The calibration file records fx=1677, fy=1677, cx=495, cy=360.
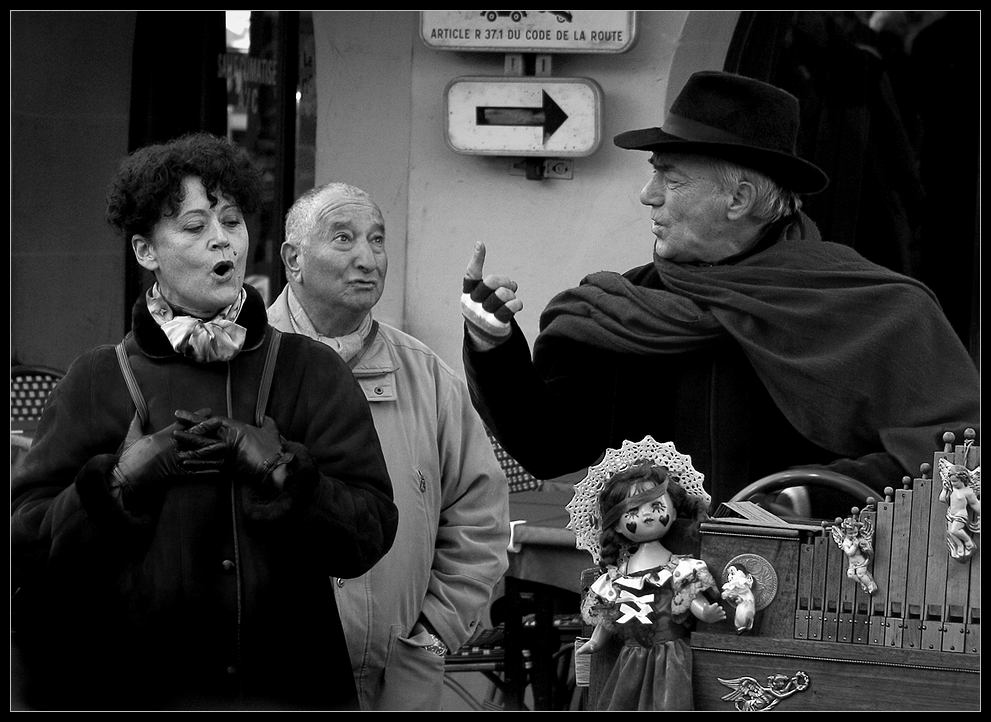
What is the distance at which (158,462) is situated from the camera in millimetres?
2801

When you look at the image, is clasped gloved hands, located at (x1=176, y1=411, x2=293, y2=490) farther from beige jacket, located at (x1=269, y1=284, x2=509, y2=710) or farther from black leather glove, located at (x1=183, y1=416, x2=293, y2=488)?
beige jacket, located at (x1=269, y1=284, x2=509, y2=710)

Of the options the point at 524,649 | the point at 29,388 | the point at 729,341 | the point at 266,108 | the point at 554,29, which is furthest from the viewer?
the point at 266,108

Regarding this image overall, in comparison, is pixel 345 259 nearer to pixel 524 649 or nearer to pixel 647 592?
pixel 647 592

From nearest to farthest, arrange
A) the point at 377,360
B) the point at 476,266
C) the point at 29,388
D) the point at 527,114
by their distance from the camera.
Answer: the point at 476,266
the point at 377,360
the point at 527,114
the point at 29,388

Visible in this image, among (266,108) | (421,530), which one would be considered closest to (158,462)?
(421,530)

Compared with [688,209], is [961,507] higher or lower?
lower

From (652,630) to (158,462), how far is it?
0.93m

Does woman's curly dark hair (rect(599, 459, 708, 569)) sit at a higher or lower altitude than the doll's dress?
higher

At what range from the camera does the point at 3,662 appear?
317 cm

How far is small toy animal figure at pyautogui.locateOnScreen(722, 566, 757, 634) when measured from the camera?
291 cm

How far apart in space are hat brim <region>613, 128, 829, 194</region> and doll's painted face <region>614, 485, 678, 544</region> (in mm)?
922

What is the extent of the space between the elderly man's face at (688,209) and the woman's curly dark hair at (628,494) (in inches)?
29.5

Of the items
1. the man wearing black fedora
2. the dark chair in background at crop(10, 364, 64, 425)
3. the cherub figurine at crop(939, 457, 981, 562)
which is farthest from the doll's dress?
the dark chair in background at crop(10, 364, 64, 425)
